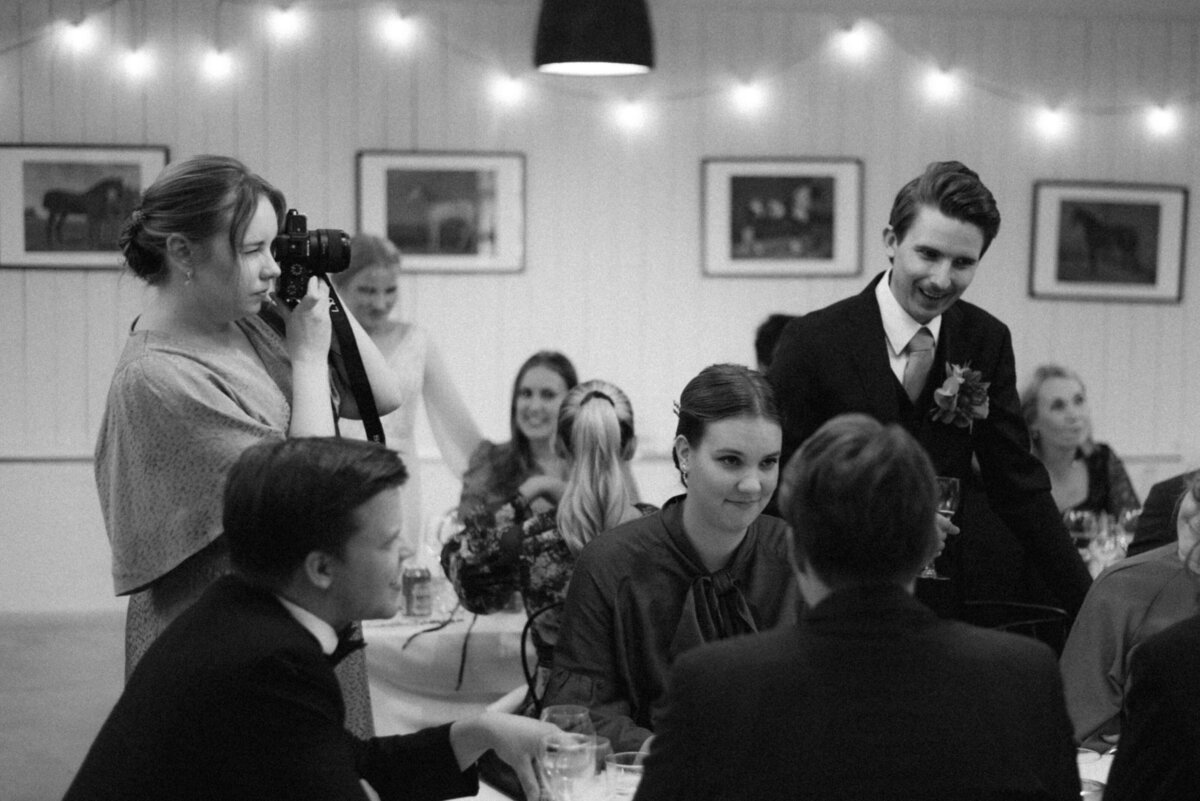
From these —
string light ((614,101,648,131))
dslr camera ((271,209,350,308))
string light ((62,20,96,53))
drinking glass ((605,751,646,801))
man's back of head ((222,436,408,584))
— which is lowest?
drinking glass ((605,751,646,801))

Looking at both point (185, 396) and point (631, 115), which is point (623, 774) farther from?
point (631, 115)

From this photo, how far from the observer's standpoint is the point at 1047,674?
147 cm

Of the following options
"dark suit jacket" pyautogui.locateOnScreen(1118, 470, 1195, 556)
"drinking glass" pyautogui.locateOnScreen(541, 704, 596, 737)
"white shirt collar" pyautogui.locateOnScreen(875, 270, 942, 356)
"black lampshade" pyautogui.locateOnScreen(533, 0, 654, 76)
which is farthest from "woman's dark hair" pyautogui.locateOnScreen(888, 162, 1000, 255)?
"black lampshade" pyautogui.locateOnScreen(533, 0, 654, 76)

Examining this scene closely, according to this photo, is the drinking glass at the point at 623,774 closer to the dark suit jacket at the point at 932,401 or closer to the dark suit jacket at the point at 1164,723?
the dark suit jacket at the point at 1164,723

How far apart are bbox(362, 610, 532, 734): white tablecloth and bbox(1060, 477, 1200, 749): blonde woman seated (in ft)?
4.94

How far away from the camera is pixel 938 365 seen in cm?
282

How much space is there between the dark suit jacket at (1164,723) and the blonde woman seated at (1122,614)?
3.13ft

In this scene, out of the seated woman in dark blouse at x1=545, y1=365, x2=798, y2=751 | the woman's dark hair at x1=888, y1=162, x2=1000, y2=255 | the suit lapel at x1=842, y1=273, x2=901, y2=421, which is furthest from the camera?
the suit lapel at x1=842, y1=273, x2=901, y2=421

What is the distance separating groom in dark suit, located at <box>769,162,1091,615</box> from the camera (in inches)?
106

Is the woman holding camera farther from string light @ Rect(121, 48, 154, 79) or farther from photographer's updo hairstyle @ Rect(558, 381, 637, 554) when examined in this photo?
string light @ Rect(121, 48, 154, 79)

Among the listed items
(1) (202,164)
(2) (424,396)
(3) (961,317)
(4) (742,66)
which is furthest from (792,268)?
(1) (202,164)

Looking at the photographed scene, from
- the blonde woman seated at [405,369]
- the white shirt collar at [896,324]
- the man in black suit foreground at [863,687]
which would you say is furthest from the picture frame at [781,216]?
the man in black suit foreground at [863,687]

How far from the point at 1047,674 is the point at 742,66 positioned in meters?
5.22

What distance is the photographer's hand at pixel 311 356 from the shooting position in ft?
7.20
